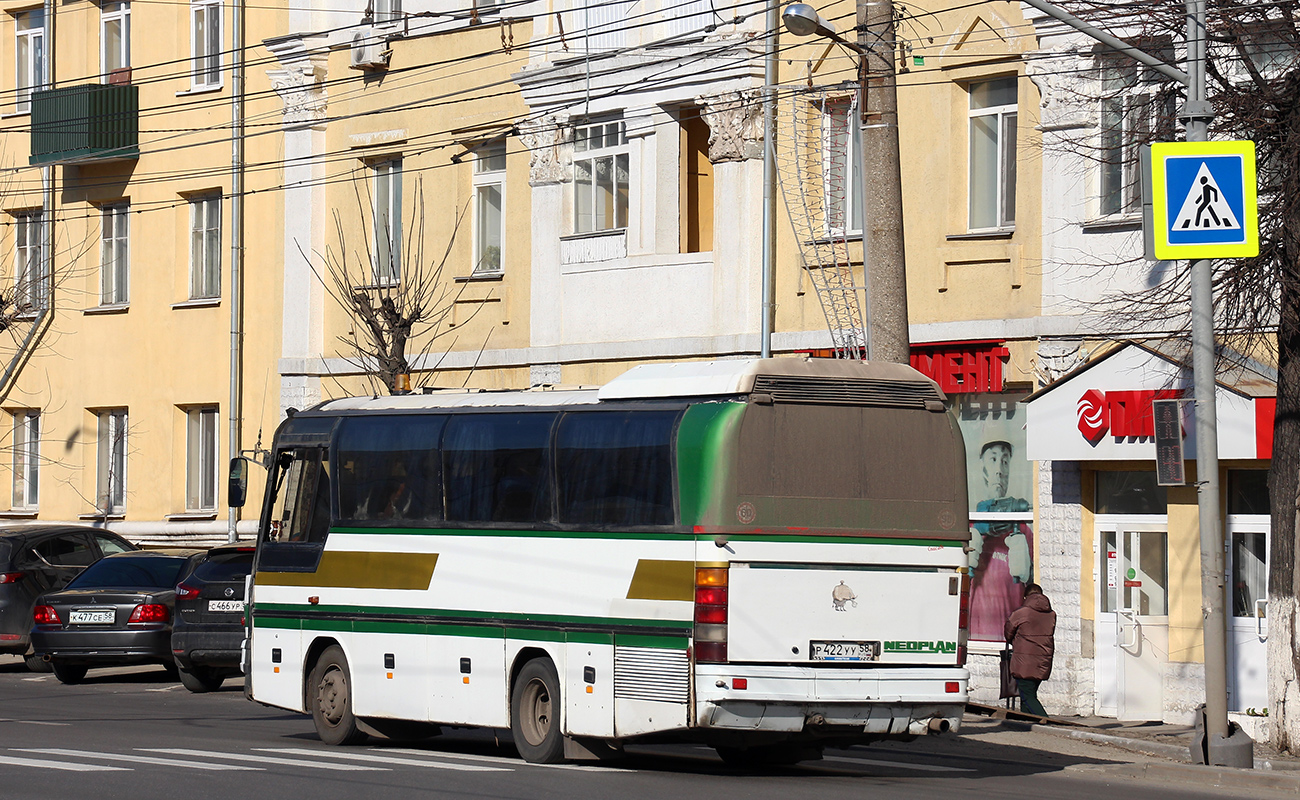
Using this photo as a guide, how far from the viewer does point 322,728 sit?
1697cm

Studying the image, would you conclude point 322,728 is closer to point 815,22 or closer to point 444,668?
point 444,668

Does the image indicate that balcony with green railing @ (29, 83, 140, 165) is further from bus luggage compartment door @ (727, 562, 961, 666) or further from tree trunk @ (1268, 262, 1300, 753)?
bus luggage compartment door @ (727, 562, 961, 666)

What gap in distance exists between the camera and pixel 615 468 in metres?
14.4

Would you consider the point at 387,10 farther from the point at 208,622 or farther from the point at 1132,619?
the point at 1132,619

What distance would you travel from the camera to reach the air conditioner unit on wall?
29906 millimetres

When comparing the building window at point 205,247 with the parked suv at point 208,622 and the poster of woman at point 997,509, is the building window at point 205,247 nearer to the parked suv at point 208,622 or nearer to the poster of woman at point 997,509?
the parked suv at point 208,622

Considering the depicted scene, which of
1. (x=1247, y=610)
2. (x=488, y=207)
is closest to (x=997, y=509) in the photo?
(x=1247, y=610)

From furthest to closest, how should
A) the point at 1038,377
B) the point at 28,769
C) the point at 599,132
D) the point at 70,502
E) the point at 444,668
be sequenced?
the point at 70,502 → the point at 599,132 → the point at 1038,377 → the point at 444,668 → the point at 28,769

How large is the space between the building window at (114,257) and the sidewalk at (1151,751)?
20442 millimetres

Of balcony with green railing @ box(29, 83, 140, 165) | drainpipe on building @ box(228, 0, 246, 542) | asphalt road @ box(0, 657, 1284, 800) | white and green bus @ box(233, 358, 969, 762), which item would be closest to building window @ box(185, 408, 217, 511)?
drainpipe on building @ box(228, 0, 246, 542)

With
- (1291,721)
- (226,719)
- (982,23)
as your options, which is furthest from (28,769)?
(982,23)

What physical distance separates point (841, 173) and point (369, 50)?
8.87 meters

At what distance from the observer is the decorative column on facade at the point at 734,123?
25.1 metres

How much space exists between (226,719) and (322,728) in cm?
246
